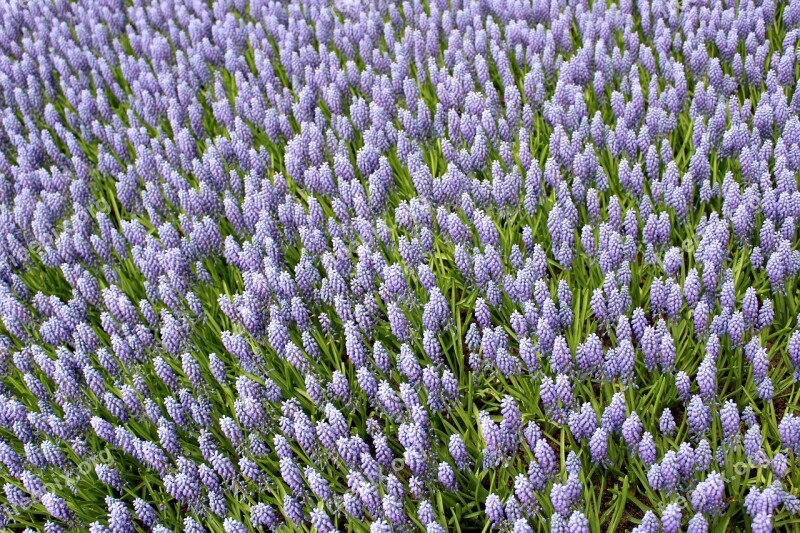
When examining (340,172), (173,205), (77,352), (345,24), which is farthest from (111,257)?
(345,24)

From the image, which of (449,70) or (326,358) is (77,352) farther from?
(449,70)

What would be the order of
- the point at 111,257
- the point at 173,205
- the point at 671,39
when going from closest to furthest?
1. the point at 111,257
2. the point at 173,205
3. the point at 671,39

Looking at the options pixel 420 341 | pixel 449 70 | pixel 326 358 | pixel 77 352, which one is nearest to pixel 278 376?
pixel 326 358

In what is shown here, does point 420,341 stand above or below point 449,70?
below

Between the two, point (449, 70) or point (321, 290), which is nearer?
point (321, 290)

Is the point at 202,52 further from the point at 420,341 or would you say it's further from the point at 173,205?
the point at 420,341

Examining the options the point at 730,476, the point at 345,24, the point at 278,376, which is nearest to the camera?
the point at 730,476

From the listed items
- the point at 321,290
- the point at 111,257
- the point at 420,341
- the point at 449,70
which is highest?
the point at 449,70
